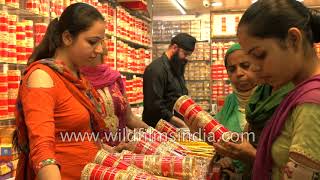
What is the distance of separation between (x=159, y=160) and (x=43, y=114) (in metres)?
0.48

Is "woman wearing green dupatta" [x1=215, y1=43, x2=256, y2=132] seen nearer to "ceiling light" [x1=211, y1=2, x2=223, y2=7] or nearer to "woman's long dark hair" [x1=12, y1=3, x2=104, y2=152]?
"woman's long dark hair" [x1=12, y1=3, x2=104, y2=152]

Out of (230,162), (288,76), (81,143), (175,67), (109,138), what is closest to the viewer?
(288,76)

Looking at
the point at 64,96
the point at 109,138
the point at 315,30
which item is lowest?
the point at 109,138

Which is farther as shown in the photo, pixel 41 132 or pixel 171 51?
pixel 171 51

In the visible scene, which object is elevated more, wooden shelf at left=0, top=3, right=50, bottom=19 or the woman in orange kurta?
wooden shelf at left=0, top=3, right=50, bottom=19

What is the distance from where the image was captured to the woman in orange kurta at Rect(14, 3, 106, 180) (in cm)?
153

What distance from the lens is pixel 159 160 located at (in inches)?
63.1

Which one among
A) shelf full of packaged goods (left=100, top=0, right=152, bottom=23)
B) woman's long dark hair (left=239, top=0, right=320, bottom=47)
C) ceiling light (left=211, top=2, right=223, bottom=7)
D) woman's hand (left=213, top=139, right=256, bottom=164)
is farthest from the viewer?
ceiling light (left=211, top=2, right=223, bottom=7)

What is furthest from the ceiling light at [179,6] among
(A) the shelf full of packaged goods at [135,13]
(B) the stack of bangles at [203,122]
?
(B) the stack of bangles at [203,122]

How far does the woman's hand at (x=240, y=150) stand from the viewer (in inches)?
58.4

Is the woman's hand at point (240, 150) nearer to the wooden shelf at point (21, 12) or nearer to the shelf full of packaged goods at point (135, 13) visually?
the wooden shelf at point (21, 12)

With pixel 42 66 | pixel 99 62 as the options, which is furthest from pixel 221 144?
pixel 99 62

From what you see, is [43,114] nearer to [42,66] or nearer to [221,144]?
[42,66]

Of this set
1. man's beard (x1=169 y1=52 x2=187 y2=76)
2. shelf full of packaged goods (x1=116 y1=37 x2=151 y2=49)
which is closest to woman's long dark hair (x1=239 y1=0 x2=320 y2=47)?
man's beard (x1=169 y1=52 x2=187 y2=76)
